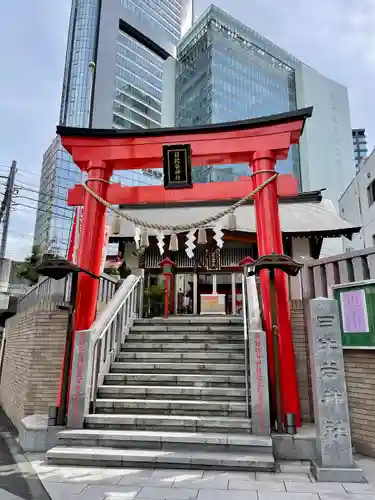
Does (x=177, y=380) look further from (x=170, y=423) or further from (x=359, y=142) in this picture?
(x=359, y=142)

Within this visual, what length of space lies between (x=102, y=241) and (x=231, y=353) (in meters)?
3.84

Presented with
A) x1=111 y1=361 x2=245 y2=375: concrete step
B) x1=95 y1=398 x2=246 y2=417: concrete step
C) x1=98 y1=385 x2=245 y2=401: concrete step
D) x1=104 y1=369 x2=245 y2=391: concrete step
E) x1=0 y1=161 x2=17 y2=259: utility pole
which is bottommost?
x1=95 y1=398 x2=246 y2=417: concrete step

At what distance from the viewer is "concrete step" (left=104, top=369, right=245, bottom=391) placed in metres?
6.48

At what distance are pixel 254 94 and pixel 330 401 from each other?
64386mm

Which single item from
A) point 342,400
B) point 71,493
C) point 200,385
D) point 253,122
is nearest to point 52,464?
point 71,493

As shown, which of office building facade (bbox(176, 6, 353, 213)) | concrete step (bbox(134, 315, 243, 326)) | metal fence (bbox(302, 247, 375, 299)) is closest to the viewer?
metal fence (bbox(302, 247, 375, 299))

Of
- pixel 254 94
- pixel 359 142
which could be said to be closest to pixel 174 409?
pixel 254 94

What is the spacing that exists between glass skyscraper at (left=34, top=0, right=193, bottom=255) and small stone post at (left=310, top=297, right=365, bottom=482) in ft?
168

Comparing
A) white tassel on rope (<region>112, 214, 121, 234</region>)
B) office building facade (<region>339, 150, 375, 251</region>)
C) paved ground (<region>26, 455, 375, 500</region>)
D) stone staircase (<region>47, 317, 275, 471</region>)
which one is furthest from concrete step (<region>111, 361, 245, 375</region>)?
office building facade (<region>339, 150, 375, 251</region>)

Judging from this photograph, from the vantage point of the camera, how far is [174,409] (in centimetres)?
598

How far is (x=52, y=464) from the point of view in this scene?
197 inches

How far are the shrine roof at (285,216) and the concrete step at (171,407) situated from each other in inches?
212

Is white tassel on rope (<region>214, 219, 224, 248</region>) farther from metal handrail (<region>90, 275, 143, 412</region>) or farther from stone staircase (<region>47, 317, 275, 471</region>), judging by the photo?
metal handrail (<region>90, 275, 143, 412</region>)

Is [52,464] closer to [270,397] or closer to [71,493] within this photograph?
[71,493]
